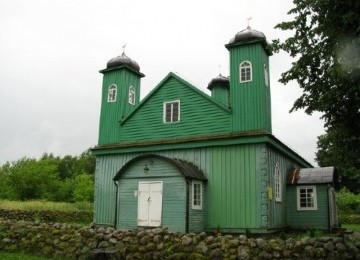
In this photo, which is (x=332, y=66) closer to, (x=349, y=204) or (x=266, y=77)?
(x=266, y=77)

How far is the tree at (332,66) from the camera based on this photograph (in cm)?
1148

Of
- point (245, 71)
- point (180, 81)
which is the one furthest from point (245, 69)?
point (180, 81)

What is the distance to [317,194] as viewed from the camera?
62.4 ft

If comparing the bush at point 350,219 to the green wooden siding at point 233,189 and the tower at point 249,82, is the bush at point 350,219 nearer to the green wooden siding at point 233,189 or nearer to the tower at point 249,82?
the tower at point 249,82

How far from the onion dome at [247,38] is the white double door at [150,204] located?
23.7 feet

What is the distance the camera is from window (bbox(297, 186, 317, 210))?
1905 centimetres

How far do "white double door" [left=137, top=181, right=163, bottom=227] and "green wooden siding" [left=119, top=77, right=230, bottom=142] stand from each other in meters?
2.98

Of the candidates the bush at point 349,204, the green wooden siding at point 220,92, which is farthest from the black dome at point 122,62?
the bush at point 349,204

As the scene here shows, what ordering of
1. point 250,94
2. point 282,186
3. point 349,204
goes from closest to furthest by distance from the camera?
point 250,94
point 282,186
point 349,204

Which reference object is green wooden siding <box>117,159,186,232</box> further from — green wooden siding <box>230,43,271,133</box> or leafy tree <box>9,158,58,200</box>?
leafy tree <box>9,158,58,200</box>

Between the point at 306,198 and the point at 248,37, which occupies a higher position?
the point at 248,37

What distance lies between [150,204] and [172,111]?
475cm

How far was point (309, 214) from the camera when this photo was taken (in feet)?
62.2

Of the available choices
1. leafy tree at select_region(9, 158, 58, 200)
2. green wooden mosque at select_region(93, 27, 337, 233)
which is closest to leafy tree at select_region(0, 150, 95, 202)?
leafy tree at select_region(9, 158, 58, 200)
